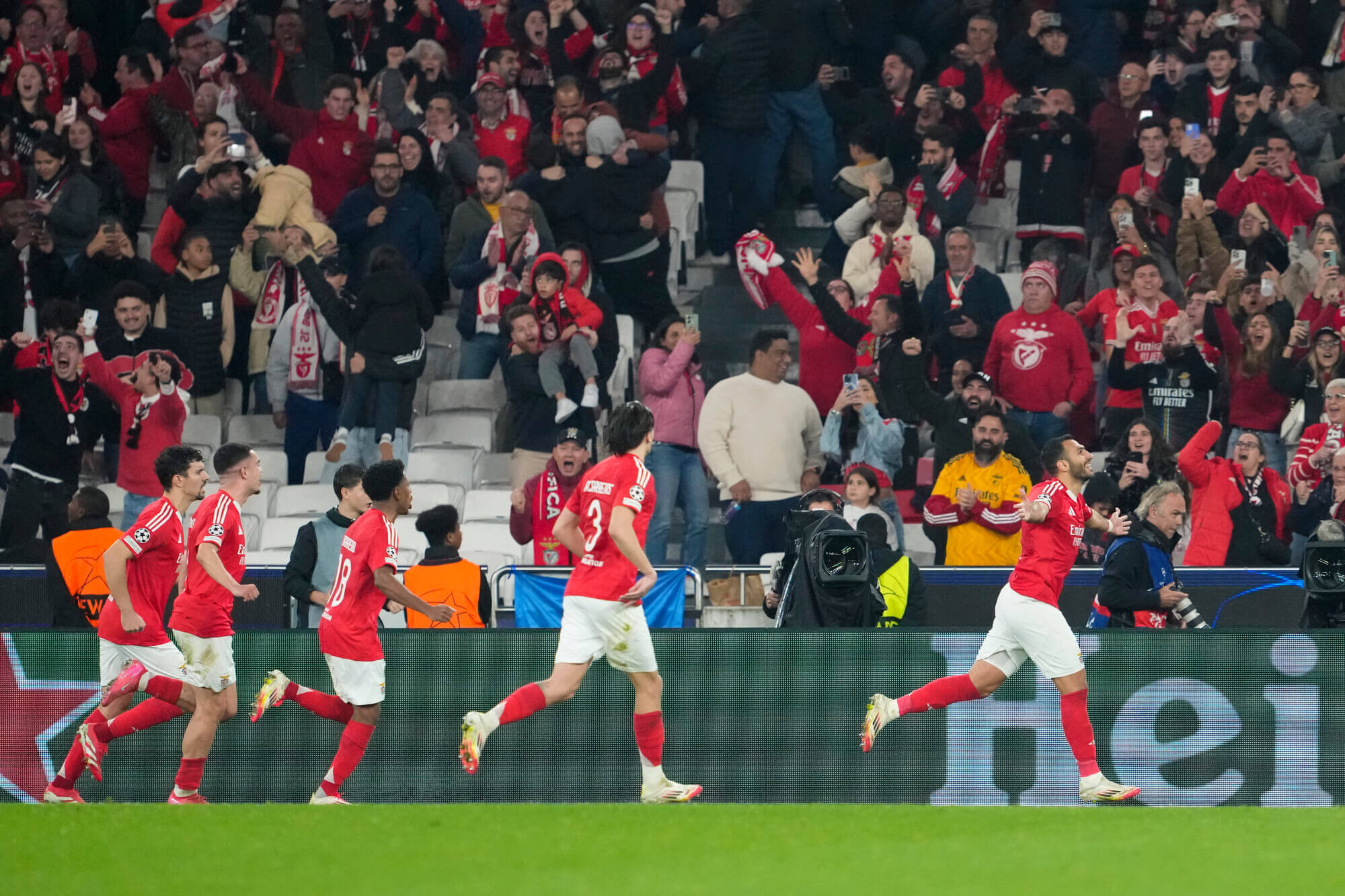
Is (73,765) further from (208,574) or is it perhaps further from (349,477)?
(349,477)

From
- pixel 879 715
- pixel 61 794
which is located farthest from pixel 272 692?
pixel 879 715

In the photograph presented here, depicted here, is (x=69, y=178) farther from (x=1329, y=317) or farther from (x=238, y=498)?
(x=1329, y=317)

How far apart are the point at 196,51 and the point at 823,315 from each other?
6.42 m

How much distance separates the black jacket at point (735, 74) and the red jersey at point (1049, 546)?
7578mm

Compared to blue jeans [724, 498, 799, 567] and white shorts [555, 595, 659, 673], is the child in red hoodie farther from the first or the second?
white shorts [555, 595, 659, 673]

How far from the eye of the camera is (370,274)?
13961mm

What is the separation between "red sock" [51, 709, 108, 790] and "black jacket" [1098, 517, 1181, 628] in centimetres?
507

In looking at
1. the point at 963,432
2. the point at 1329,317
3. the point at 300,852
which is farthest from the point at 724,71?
the point at 300,852

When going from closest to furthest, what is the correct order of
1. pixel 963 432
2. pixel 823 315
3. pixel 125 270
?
pixel 963 432
pixel 823 315
pixel 125 270

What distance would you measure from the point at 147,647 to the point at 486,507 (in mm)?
5278

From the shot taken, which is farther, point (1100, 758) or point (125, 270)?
point (125, 270)

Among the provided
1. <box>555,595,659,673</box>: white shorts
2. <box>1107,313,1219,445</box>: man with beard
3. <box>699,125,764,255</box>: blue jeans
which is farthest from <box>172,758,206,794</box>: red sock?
<box>699,125,764,255</box>: blue jeans

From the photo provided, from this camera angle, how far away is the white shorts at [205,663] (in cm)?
870

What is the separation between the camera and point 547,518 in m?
12.4
